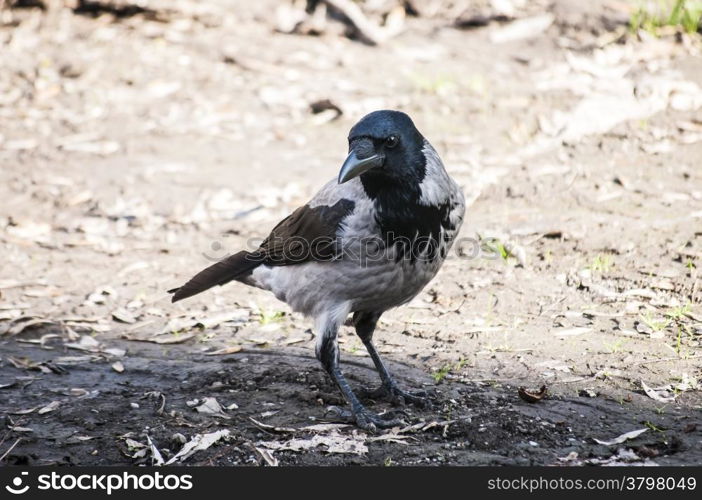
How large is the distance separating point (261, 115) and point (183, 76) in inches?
61.5

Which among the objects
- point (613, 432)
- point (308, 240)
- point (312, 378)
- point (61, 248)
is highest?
point (308, 240)


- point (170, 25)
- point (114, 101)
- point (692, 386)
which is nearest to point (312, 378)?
point (692, 386)

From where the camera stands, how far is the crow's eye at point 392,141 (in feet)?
15.4

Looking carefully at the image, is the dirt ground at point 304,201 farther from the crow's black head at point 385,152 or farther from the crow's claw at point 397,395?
the crow's black head at point 385,152

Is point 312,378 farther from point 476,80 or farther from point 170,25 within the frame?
point 170,25

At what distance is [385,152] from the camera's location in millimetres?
4723

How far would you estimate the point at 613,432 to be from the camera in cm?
442

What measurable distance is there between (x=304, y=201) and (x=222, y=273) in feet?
9.29

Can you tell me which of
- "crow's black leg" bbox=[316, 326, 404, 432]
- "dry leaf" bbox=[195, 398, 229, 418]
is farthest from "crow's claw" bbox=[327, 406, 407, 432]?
"dry leaf" bbox=[195, 398, 229, 418]

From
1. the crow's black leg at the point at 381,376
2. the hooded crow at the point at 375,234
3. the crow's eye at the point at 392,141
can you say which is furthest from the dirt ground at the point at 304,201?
the crow's eye at the point at 392,141

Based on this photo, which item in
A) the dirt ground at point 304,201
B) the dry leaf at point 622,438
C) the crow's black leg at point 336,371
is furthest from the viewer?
the crow's black leg at point 336,371

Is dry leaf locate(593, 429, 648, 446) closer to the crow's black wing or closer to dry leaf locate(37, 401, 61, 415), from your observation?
the crow's black wing

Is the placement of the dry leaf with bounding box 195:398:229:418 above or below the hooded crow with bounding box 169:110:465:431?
below

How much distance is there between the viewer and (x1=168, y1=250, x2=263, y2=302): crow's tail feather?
561 centimetres
